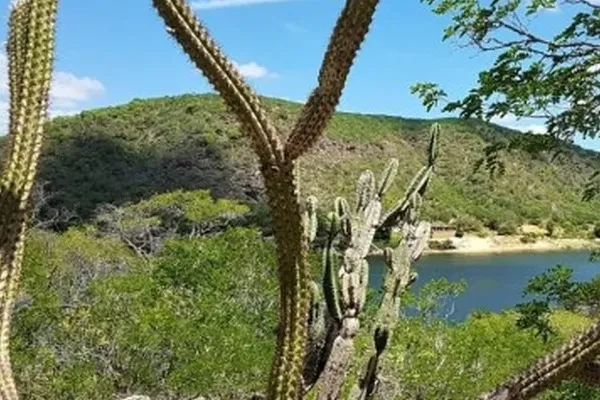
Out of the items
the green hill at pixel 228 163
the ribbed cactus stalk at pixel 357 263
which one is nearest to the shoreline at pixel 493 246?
the green hill at pixel 228 163

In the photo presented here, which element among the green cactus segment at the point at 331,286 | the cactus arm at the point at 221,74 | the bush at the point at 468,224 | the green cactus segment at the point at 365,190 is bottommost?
the bush at the point at 468,224

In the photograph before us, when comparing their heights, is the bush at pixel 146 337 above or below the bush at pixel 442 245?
above

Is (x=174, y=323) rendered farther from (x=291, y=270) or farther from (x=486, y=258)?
(x=486, y=258)

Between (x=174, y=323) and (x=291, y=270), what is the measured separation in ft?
47.9

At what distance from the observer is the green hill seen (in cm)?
4881

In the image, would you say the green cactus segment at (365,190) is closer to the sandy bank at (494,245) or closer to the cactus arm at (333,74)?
the cactus arm at (333,74)

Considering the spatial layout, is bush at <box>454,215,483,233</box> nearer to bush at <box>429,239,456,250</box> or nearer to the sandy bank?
the sandy bank

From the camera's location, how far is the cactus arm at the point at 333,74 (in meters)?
2.25

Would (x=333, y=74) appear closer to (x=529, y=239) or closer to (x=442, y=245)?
(x=442, y=245)

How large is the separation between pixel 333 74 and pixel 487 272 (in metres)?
56.1

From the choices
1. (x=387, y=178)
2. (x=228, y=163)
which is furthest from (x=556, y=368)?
(x=228, y=163)

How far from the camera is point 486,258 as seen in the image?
6381 cm

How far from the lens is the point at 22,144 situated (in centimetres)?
253

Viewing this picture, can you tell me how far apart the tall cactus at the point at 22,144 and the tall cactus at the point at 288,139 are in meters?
0.43
